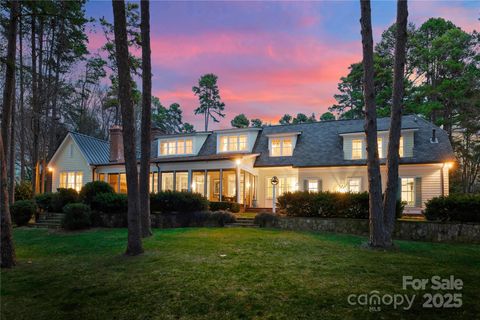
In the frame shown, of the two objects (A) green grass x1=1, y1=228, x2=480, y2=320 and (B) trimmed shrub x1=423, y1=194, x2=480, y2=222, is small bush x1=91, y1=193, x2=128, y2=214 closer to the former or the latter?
(A) green grass x1=1, y1=228, x2=480, y2=320

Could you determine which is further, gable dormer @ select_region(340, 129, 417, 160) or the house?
gable dormer @ select_region(340, 129, 417, 160)

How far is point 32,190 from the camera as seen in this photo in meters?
18.3

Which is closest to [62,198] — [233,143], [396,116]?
[233,143]

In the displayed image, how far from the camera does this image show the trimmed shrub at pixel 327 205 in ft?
37.6

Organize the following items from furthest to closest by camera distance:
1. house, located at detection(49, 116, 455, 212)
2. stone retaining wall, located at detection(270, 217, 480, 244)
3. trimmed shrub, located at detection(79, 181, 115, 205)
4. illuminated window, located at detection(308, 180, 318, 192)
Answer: illuminated window, located at detection(308, 180, 318, 192)
house, located at detection(49, 116, 455, 212)
trimmed shrub, located at detection(79, 181, 115, 205)
stone retaining wall, located at detection(270, 217, 480, 244)

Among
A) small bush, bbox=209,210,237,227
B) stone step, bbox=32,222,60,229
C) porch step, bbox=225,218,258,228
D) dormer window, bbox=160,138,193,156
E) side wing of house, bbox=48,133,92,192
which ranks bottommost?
stone step, bbox=32,222,60,229

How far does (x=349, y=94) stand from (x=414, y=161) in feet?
63.7

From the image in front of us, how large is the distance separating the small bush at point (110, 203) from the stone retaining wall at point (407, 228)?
703 cm

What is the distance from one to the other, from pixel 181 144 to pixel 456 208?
17272mm

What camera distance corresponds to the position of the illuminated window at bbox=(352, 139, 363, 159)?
1773 centimetres

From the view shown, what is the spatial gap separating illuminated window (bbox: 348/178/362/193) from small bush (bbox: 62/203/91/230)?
13705 mm

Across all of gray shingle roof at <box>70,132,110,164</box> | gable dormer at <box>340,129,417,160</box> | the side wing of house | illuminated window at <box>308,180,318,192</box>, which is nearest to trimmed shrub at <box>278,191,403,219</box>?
illuminated window at <box>308,180,318,192</box>

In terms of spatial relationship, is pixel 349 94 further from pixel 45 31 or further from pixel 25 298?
pixel 25 298

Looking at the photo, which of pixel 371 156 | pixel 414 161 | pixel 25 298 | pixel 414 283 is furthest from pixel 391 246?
pixel 414 161
